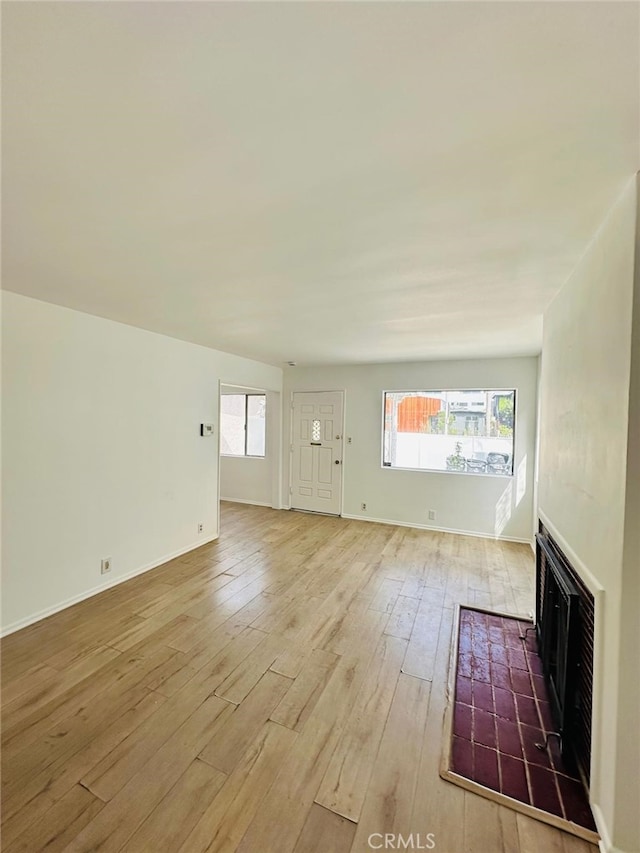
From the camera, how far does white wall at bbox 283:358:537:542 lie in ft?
15.4

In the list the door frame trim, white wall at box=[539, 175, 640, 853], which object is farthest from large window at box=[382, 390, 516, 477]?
white wall at box=[539, 175, 640, 853]

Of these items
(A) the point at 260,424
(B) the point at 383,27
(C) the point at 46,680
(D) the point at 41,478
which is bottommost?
(C) the point at 46,680

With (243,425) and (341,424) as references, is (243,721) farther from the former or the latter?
(243,425)

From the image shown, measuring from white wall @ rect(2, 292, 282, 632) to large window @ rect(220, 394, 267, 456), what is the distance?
89.3 inches

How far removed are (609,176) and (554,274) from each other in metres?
0.90

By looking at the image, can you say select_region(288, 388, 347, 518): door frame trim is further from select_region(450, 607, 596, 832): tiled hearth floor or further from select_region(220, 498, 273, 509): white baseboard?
select_region(450, 607, 596, 832): tiled hearth floor

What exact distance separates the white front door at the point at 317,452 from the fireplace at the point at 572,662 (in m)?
3.93

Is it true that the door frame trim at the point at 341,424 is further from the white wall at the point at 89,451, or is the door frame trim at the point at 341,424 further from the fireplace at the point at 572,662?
the fireplace at the point at 572,662

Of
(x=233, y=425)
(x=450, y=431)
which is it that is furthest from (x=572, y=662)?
(x=233, y=425)

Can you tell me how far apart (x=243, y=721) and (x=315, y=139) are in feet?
8.40

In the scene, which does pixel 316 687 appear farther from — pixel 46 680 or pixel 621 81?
pixel 621 81

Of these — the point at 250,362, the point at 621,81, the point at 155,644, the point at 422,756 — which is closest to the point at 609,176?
the point at 621,81

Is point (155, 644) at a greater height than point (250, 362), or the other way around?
point (250, 362)

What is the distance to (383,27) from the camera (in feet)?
2.50
